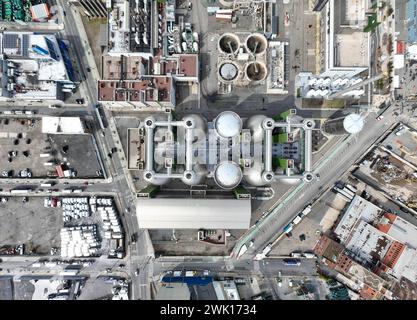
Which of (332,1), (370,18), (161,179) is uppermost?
(332,1)

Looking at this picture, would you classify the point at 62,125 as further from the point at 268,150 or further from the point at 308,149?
the point at 308,149

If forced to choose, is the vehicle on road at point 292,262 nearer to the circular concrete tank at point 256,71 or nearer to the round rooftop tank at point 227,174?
the round rooftop tank at point 227,174

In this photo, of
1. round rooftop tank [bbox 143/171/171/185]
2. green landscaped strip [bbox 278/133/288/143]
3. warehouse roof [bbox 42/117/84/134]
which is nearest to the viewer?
round rooftop tank [bbox 143/171/171/185]

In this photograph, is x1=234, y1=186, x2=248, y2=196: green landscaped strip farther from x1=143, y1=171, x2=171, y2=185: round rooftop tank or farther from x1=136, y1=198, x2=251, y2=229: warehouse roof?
x1=143, y1=171, x2=171, y2=185: round rooftop tank

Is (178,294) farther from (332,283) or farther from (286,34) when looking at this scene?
(286,34)

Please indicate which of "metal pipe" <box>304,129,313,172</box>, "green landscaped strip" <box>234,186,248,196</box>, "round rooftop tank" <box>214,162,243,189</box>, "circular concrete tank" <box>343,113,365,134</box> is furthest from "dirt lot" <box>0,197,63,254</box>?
"circular concrete tank" <box>343,113,365,134</box>

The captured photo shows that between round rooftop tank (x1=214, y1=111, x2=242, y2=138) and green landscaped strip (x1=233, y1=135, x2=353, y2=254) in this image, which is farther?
green landscaped strip (x1=233, y1=135, x2=353, y2=254)
